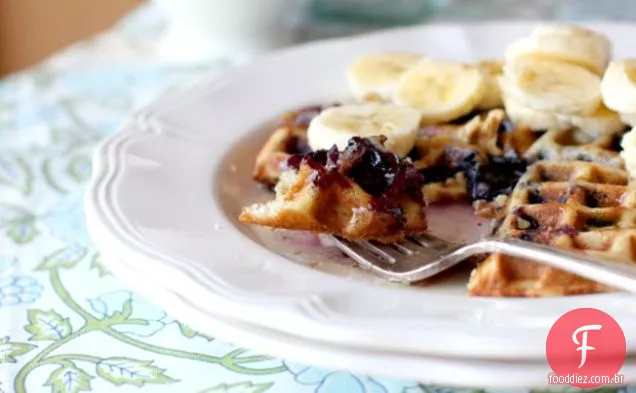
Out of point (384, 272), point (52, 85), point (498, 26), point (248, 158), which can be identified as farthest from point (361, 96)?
point (52, 85)

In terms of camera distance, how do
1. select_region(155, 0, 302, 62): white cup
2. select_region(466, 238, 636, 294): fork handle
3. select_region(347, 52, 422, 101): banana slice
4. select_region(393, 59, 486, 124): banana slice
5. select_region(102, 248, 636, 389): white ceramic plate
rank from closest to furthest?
select_region(102, 248, 636, 389): white ceramic plate
select_region(466, 238, 636, 294): fork handle
select_region(393, 59, 486, 124): banana slice
select_region(347, 52, 422, 101): banana slice
select_region(155, 0, 302, 62): white cup

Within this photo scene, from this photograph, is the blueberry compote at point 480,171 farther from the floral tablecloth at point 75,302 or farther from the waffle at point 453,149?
the floral tablecloth at point 75,302

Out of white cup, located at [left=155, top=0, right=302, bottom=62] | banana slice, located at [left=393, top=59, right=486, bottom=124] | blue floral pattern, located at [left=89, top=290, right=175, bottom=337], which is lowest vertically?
blue floral pattern, located at [left=89, top=290, right=175, bottom=337]

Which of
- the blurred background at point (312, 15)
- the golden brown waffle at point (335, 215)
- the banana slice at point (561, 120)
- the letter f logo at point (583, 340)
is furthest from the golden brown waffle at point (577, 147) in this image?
the blurred background at point (312, 15)

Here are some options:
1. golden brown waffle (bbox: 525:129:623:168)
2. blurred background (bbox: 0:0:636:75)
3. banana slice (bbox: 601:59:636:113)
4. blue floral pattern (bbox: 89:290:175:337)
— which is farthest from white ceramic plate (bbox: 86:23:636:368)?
blurred background (bbox: 0:0:636:75)

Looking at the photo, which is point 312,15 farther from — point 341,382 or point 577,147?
point 341,382

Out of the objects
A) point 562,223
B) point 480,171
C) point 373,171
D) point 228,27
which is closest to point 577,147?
point 480,171

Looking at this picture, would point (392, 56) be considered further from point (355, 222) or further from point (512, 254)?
point (512, 254)

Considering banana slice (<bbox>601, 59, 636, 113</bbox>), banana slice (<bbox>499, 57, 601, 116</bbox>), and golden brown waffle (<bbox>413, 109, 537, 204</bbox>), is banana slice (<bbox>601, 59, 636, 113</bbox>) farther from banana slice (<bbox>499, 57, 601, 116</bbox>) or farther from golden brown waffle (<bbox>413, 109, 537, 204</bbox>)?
golden brown waffle (<bbox>413, 109, 537, 204</bbox>)
